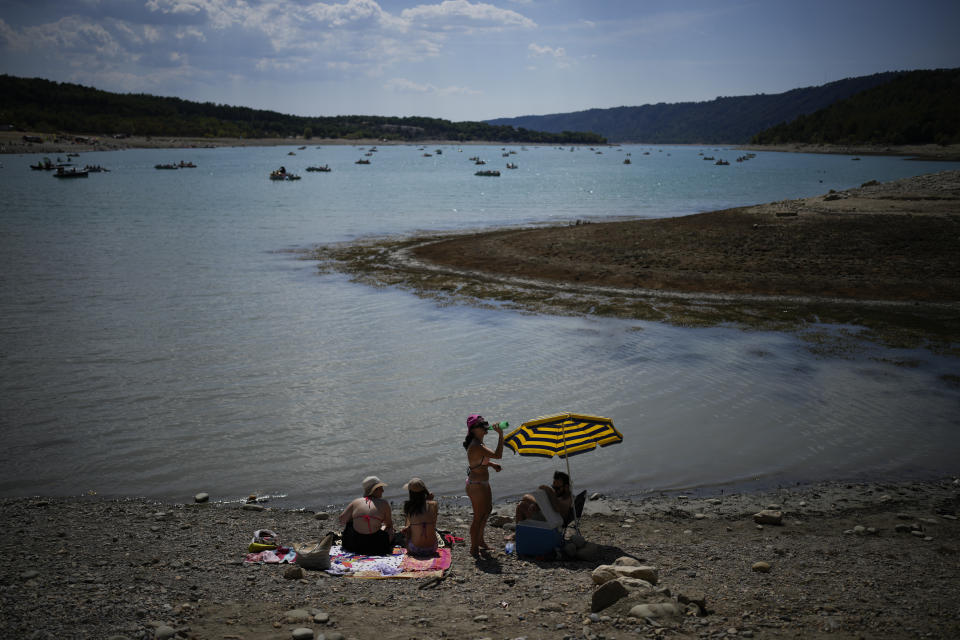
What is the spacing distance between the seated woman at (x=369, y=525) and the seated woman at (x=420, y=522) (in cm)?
33

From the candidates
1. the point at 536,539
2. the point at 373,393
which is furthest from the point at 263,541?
the point at 373,393

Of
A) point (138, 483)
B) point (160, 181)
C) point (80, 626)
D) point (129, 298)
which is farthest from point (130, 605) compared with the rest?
point (160, 181)

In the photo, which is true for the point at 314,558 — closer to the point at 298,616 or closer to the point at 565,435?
the point at 298,616

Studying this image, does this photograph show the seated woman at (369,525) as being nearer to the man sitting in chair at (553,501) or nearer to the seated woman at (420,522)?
the seated woman at (420,522)

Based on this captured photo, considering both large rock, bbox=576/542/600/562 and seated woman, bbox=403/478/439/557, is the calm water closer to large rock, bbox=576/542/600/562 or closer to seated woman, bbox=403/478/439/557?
seated woman, bbox=403/478/439/557

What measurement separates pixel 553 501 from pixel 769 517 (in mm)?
3387

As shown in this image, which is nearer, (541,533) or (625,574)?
(625,574)

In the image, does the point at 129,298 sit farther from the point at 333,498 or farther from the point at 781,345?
the point at 781,345

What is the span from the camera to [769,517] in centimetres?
941

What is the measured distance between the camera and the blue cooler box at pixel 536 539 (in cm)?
840

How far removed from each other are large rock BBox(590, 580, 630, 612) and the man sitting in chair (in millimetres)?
2000

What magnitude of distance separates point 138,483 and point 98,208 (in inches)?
2148

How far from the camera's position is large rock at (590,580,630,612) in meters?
6.52

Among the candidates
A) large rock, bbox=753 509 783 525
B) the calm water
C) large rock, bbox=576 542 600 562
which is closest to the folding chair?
large rock, bbox=576 542 600 562
